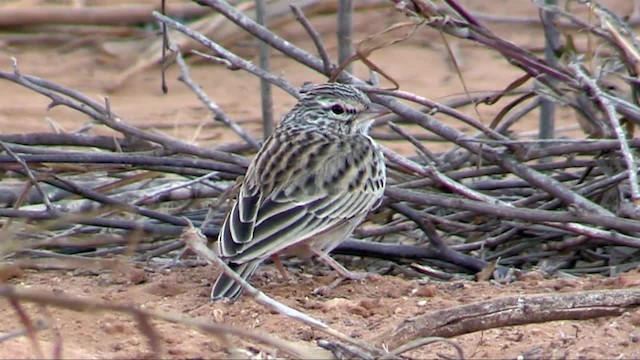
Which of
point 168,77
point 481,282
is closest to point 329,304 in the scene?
point 481,282

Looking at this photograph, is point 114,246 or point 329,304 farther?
point 114,246

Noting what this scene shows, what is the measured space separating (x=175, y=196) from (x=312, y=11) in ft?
19.0

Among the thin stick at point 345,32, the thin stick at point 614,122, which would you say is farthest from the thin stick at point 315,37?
the thin stick at point 614,122

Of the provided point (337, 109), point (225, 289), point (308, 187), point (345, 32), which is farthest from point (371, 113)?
point (225, 289)

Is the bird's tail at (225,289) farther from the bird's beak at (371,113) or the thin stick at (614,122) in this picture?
the thin stick at (614,122)

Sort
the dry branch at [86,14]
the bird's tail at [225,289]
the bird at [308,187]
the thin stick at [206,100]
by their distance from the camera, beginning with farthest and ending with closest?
the dry branch at [86,14] < the thin stick at [206,100] < the bird at [308,187] < the bird's tail at [225,289]

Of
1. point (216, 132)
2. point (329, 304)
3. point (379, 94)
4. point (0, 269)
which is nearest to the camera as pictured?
point (0, 269)

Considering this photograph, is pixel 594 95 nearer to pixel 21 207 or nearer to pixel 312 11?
pixel 21 207

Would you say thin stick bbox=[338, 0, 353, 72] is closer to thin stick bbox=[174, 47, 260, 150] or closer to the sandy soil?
thin stick bbox=[174, 47, 260, 150]

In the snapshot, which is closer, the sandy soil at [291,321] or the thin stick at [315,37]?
the sandy soil at [291,321]

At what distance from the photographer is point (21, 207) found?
700 centimetres

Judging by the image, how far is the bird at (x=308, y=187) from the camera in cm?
586

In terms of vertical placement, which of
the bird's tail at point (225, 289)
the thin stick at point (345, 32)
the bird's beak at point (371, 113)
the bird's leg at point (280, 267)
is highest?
the thin stick at point (345, 32)

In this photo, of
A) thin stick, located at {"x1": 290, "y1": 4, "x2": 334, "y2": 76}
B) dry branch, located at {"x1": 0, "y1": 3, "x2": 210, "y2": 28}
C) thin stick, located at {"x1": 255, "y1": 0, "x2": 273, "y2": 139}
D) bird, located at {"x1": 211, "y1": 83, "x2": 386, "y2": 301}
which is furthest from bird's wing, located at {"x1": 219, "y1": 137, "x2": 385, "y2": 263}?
dry branch, located at {"x1": 0, "y1": 3, "x2": 210, "y2": 28}
